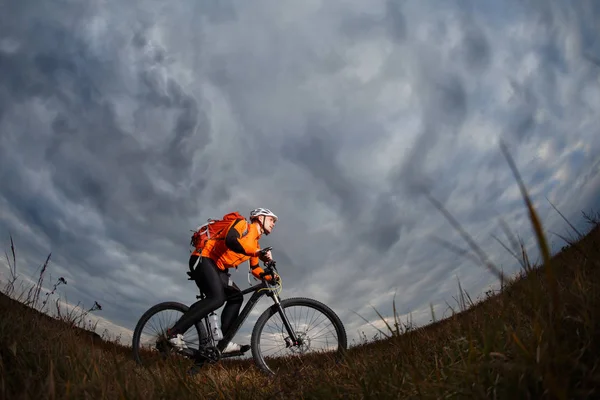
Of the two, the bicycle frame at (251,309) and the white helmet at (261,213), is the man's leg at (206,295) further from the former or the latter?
the white helmet at (261,213)

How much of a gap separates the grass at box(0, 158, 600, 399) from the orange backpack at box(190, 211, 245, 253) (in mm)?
2596

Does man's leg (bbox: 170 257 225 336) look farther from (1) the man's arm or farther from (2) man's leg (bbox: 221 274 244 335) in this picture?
(1) the man's arm

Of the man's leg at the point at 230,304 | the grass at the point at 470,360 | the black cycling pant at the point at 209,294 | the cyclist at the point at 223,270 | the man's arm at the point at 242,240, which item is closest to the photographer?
the grass at the point at 470,360

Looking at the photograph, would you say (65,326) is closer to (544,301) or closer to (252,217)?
(252,217)

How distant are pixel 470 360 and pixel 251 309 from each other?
485 centimetres

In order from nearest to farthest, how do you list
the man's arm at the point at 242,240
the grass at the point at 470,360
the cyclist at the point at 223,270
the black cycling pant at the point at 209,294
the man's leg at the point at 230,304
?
the grass at the point at 470,360 → the man's arm at the point at 242,240 → the cyclist at the point at 223,270 → the black cycling pant at the point at 209,294 → the man's leg at the point at 230,304

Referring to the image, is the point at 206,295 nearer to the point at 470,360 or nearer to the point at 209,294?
the point at 209,294

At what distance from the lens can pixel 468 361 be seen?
5.53 ft

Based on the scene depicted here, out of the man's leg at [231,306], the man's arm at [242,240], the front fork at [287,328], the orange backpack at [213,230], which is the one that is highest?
the orange backpack at [213,230]

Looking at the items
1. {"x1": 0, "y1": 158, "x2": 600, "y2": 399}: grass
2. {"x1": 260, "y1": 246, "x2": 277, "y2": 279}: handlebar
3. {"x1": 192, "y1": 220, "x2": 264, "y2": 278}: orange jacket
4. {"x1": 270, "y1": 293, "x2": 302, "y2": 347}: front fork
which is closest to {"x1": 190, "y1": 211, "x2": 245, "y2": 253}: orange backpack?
{"x1": 192, "y1": 220, "x2": 264, "y2": 278}: orange jacket

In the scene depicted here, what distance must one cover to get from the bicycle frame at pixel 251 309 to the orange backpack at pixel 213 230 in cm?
102

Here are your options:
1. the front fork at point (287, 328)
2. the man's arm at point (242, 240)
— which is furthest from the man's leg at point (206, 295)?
the front fork at point (287, 328)

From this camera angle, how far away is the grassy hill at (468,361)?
1.38 m

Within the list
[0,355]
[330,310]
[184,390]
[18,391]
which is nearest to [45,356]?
[0,355]
